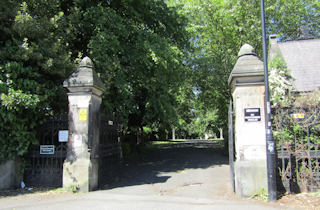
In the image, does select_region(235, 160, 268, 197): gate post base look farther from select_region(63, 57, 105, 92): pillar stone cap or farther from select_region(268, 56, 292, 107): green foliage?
select_region(268, 56, 292, 107): green foliage

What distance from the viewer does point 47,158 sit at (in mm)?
7398

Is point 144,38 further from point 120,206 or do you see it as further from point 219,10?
point 219,10

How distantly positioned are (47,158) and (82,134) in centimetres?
151

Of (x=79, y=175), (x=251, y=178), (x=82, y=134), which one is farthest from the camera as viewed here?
(x=82, y=134)

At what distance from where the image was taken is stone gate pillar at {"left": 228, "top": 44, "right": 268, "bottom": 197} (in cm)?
614

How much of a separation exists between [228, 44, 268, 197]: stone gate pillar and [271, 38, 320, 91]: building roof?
822cm

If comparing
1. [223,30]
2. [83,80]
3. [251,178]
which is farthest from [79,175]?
[223,30]

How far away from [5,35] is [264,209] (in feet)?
27.7

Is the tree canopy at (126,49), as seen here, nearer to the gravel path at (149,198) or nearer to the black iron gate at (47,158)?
the black iron gate at (47,158)

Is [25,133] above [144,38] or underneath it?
underneath

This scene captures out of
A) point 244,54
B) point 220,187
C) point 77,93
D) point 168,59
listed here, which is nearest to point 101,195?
point 77,93

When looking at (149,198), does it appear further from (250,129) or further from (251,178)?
(250,129)

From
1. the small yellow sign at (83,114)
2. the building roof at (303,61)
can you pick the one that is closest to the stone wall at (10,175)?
the small yellow sign at (83,114)

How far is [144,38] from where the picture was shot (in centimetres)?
1153
